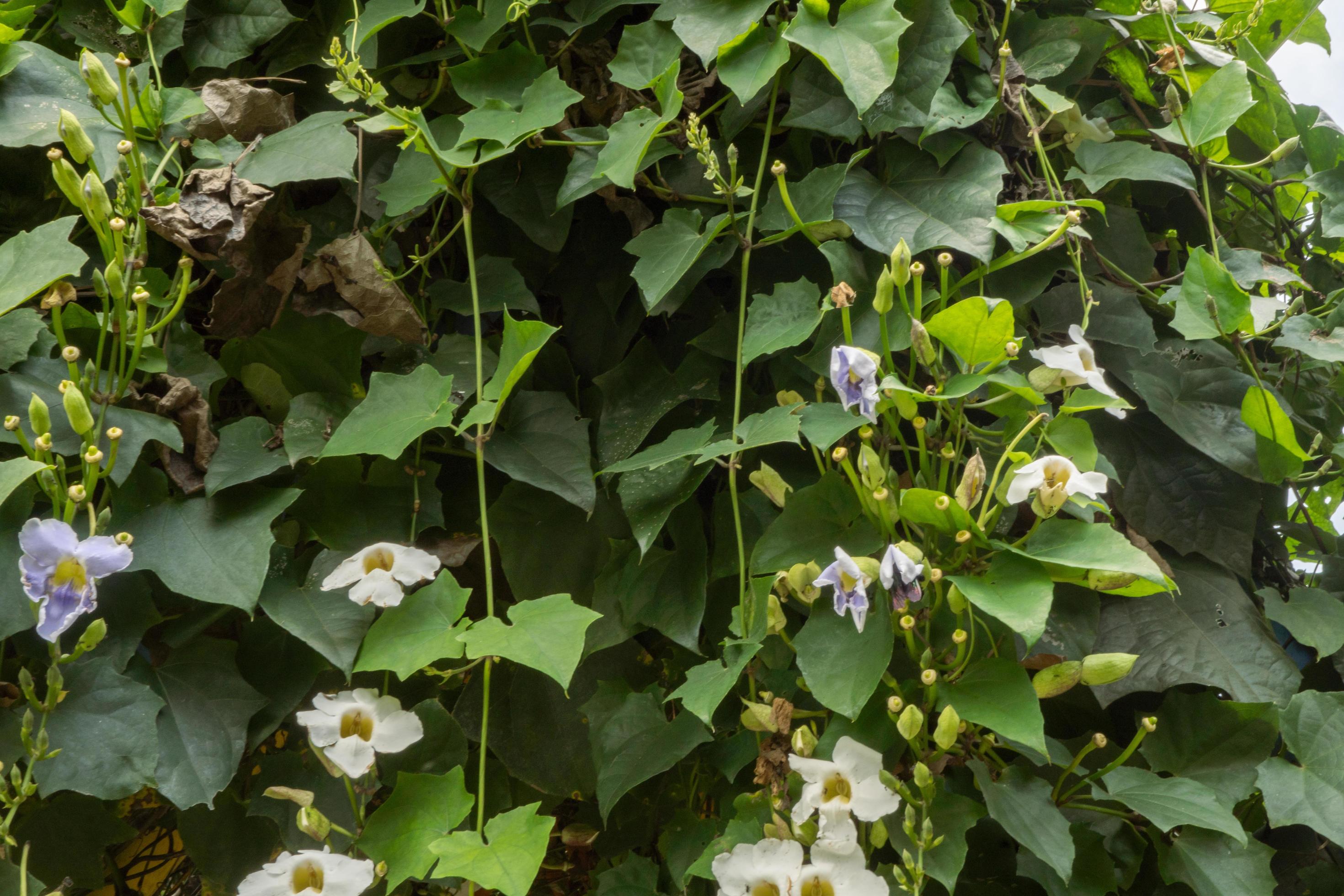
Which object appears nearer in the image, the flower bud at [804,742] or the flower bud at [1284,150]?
the flower bud at [804,742]

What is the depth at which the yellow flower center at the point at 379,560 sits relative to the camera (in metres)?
0.73

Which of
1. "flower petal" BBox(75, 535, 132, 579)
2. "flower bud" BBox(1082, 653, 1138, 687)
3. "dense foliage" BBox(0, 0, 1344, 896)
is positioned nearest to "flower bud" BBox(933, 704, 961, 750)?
"dense foliage" BBox(0, 0, 1344, 896)

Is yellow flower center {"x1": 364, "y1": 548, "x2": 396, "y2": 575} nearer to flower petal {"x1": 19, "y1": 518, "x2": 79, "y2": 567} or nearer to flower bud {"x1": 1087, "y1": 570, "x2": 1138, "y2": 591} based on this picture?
flower petal {"x1": 19, "y1": 518, "x2": 79, "y2": 567}

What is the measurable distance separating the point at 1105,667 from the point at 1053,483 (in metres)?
0.15

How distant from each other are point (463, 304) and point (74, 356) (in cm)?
33

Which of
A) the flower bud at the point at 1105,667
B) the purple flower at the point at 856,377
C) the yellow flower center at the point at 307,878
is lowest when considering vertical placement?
the yellow flower center at the point at 307,878

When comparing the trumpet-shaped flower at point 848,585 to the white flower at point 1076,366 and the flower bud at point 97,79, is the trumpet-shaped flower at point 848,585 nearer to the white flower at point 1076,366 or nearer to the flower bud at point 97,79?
the white flower at point 1076,366

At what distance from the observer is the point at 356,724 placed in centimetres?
72

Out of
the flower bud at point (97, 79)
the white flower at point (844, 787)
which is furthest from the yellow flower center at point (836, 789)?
the flower bud at point (97, 79)

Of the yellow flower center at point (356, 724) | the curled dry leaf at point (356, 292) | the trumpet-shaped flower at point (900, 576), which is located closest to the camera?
the trumpet-shaped flower at point (900, 576)

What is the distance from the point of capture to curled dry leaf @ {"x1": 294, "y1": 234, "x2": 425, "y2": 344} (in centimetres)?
84

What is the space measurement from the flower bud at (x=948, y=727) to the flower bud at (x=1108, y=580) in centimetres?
13

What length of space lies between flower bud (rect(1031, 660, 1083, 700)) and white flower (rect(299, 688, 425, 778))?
47 cm

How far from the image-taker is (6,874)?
69 cm
